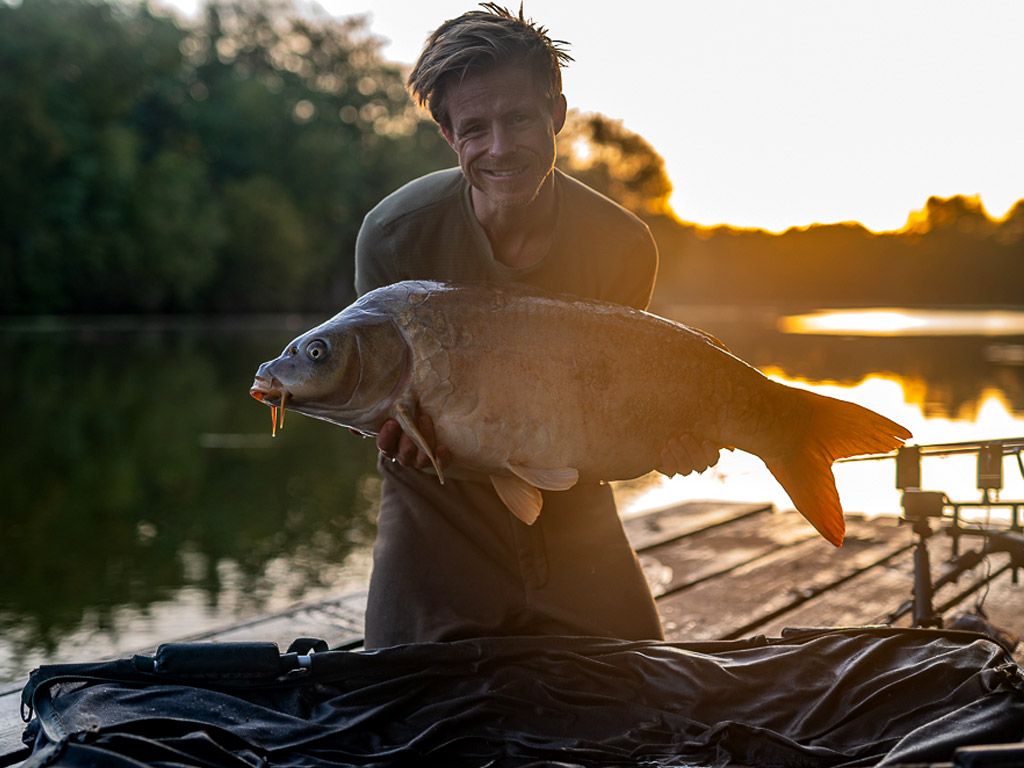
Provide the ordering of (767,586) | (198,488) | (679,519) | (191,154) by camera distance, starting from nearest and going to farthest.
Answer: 1. (767,586)
2. (679,519)
3. (198,488)
4. (191,154)

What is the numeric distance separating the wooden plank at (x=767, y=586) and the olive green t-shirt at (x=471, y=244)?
4.48 feet

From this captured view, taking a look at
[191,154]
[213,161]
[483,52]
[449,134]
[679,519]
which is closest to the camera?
[483,52]

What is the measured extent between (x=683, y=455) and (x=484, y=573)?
75 centimetres

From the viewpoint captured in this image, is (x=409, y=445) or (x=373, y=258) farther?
(x=373, y=258)

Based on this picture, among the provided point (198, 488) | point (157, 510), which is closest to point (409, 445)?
point (157, 510)

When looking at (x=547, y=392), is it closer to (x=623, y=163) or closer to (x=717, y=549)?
(x=717, y=549)

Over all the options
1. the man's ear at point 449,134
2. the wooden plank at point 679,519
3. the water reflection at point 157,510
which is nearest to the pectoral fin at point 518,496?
the man's ear at point 449,134

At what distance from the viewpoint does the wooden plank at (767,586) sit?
3.95 metres

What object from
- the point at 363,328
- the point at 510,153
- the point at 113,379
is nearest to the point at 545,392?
the point at 363,328

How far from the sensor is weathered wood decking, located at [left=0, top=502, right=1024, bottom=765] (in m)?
3.91

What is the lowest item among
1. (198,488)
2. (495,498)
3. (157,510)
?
(157,510)

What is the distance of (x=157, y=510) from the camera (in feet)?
30.3

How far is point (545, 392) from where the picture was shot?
250 cm

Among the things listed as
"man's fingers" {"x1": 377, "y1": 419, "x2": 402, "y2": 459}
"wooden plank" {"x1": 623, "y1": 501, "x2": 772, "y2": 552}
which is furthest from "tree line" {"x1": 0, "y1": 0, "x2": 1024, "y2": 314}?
"man's fingers" {"x1": 377, "y1": 419, "x2": 402, "y2": 459}
